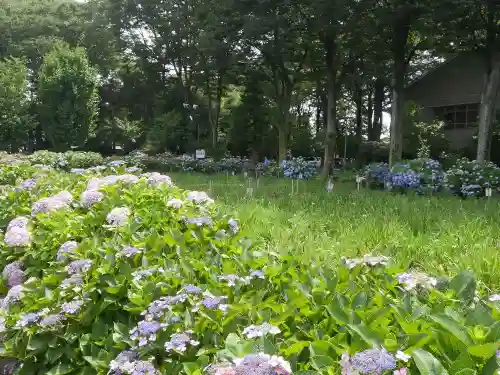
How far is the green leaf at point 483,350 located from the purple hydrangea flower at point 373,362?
183mm

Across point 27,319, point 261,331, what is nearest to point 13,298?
point 27,319

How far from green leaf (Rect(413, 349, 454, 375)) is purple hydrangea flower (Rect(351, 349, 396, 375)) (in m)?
0.05

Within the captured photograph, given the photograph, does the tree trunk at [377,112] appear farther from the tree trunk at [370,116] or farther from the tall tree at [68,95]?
the tall tree at [68,95]

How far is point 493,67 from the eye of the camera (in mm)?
12211

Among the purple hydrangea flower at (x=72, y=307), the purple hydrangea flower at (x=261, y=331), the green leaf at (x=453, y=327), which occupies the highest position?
the green leaf at (x=453, y=327)

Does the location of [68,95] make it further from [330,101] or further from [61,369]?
[61,369]

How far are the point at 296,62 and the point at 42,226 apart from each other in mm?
17103

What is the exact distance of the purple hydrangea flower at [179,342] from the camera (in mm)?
1424

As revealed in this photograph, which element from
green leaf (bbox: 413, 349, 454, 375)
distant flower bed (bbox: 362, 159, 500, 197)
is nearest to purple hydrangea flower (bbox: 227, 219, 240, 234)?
green leaf (bbox: 413, 349, 454, 375)

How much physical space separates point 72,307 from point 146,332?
47 cm

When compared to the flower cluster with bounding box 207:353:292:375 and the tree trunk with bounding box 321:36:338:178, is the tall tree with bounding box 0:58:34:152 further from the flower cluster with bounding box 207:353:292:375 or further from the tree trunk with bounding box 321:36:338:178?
the flower cluster with bounding box 207:353:292:375

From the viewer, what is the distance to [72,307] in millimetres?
1814

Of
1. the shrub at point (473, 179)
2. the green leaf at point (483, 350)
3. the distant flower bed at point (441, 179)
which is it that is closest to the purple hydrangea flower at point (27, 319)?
the green leaf at point (483, 350)

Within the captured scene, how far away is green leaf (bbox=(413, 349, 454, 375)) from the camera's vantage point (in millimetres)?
1103
